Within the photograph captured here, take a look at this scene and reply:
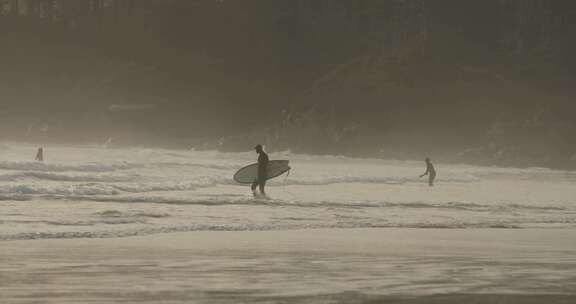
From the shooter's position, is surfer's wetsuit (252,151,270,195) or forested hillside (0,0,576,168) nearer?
surfer's wetsuit (252,151,270,195)

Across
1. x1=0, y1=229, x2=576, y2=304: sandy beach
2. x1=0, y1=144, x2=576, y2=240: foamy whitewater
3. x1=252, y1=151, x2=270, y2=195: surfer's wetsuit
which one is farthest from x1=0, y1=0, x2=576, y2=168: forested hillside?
x1=0, y1=229, x2=576, y2=304: sandy beach

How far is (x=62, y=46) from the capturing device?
5945 inches

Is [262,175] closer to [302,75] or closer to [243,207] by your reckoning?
[243,207]

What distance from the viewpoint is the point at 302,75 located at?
129 meters

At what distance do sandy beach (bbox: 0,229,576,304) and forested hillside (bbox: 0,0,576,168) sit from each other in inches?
2660

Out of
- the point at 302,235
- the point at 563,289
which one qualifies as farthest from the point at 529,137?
the point at 563,289

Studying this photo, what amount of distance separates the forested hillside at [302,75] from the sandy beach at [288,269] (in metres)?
67.6

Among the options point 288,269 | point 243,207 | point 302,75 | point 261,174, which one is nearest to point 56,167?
point 261,174

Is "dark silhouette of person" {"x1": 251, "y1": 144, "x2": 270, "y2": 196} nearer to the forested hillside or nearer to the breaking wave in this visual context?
the breaking wave

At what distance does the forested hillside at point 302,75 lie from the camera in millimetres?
104188

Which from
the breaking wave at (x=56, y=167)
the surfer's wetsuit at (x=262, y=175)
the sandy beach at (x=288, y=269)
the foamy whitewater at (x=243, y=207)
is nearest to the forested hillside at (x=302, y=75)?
the breaking wave at (x=56, y=167)

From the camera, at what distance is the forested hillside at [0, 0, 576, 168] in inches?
4102

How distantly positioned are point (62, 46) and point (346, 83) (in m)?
48.3

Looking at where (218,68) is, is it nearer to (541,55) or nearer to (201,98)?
(201,98)
